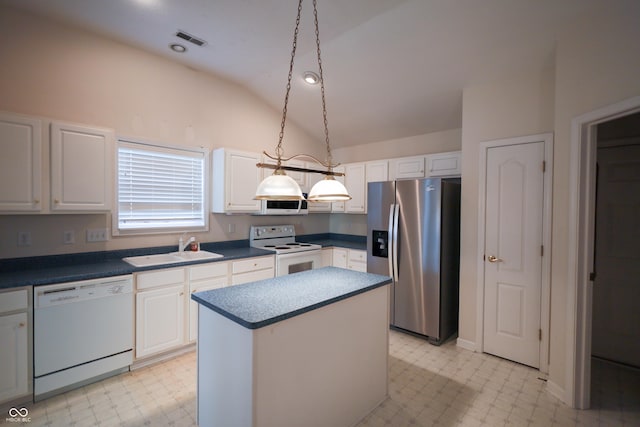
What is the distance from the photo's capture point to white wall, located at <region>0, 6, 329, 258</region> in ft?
8.38

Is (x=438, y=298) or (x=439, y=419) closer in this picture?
(x=439, y=419)

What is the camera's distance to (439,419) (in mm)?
2158

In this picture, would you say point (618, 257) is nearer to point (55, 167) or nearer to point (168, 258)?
point (168, 258)

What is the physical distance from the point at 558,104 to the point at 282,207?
3099 mm

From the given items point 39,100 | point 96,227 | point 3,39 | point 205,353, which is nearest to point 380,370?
point 205,353

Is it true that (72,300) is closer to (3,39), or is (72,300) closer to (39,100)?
(39,100)

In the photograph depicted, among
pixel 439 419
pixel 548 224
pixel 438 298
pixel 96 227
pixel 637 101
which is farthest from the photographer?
pixel 438 298

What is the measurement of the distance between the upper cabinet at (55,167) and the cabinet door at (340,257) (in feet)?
9.39

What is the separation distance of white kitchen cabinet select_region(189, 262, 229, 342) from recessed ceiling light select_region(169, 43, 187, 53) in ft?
7.30

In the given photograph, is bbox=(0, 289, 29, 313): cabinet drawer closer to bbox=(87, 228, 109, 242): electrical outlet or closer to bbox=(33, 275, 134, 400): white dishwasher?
bbox=(33, 275, 134, 400): white dishwasher

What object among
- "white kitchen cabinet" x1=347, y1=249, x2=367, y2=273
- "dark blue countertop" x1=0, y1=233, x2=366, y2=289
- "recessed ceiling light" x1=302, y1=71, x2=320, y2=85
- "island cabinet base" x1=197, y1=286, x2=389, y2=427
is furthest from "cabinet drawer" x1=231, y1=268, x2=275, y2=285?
"recessed ceiling light" x1=302, y1=71, x2=320, y2=85

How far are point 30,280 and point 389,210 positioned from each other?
10.7 ft

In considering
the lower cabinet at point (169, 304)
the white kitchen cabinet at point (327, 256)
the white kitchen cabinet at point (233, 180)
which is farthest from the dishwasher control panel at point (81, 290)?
the white kitchen cabinet at point (327, 256)

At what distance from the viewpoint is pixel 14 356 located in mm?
2154
